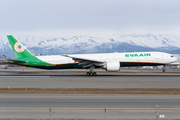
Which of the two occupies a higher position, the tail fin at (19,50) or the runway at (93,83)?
the tail fin at (19,50)

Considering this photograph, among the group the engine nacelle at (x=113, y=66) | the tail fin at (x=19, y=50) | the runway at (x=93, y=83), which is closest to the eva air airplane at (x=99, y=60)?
the engine nacelle at (x=113, y=66)

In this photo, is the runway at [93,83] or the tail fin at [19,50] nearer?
the runway at [93,83]

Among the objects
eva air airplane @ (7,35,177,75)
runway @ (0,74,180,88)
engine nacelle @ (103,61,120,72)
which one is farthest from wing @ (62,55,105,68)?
runway @ (0,74,180,88)

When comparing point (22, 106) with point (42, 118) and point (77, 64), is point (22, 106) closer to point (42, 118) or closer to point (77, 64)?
point (42, 118)

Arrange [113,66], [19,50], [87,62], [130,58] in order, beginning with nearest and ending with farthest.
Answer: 1. [113,66]
2. [87,62]
3. [130,58]
4. [19,50]

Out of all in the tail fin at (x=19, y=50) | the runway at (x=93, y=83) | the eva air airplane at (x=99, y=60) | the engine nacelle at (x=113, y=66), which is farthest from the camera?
the tail fin at (x=19, y=50)

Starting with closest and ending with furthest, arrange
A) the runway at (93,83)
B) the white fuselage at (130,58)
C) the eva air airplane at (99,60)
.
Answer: the runway at (93,83) < the eva air airplane at (99,60) < the white fuselage at (130,58)

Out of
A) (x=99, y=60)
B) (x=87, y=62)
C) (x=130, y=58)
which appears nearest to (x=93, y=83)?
(x=87, y=62)

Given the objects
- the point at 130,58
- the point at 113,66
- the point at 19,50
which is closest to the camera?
the point at 113,66

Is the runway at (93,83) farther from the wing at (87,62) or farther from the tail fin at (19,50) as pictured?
the tail fin at (19,50)

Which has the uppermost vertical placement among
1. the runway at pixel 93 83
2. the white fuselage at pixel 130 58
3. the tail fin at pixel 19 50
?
the tail fin at pixel 19 50

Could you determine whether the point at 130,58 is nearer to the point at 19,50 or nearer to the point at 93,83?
the point at 93,83

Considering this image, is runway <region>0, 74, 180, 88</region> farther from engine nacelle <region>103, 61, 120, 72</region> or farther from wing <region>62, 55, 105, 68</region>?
wing <region>62, 55, 105, 68</region>

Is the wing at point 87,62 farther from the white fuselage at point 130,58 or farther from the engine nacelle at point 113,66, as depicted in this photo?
the engine nacelle at point 113,66
